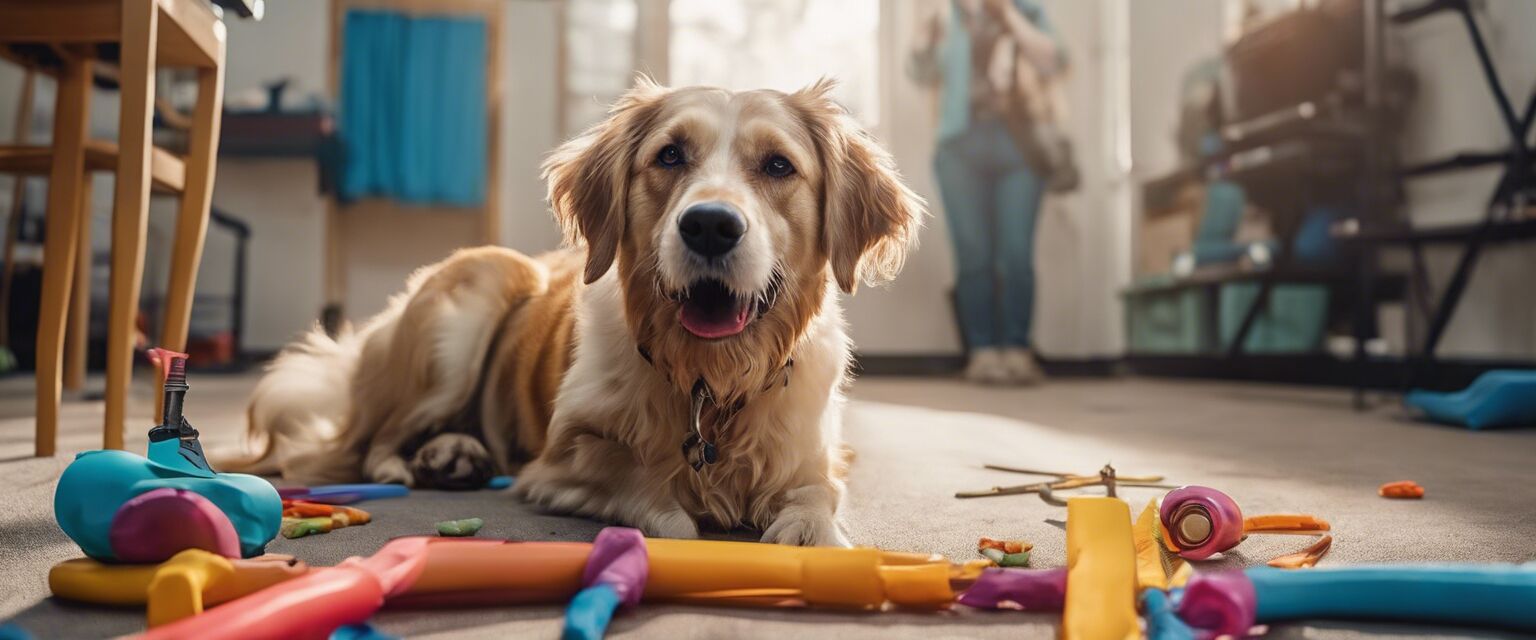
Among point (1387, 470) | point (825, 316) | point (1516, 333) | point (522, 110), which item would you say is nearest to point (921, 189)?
point (522, 110)

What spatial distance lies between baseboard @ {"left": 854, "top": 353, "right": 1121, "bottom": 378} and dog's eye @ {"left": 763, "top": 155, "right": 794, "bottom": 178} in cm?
572

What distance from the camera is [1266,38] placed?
558 centimetres

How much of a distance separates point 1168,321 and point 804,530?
19.1 feet

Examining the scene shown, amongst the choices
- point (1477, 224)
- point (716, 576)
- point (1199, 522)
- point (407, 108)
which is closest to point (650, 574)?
point (716, 576)

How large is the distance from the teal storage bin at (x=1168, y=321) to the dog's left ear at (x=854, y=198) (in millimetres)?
4898

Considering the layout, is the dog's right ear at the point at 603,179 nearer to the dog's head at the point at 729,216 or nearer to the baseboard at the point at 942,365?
the dog's head at the point at 729,216

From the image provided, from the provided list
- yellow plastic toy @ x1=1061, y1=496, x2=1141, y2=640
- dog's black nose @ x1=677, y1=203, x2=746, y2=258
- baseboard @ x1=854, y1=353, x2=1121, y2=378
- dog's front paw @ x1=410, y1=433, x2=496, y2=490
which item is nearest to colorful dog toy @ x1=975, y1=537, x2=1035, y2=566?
yellow plastic toy @ x1=1061, y1=496, x2=1141, y2=640

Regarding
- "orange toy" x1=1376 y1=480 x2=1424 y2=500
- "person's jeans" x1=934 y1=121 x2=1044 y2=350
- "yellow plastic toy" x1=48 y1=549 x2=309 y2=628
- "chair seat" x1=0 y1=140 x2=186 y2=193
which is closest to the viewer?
"yellow plastic toy" x1=48 y1=549 x2=309 y2=628

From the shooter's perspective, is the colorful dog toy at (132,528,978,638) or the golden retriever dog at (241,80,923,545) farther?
the golden retriever dog at (241,80,923,545)

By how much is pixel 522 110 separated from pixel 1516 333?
20.1 ft

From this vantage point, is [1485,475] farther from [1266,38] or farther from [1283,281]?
[1266,38]

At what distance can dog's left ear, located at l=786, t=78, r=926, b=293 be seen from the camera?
5.74 feet

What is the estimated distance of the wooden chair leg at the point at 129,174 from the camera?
210 centimetres

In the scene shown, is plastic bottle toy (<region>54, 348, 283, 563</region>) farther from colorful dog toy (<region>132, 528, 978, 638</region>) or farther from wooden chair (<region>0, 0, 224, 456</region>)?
wooden chair (<region>0, 0, 224, 456</region>)
